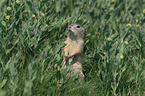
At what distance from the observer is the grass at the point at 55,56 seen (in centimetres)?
223

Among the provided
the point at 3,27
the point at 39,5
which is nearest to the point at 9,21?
the point at 3,27

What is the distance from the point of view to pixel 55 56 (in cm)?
245

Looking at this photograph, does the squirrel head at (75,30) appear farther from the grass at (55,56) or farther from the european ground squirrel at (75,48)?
the grass at (55,56)

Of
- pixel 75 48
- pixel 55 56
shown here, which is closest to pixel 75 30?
pixel 75 48

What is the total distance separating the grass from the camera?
88.0 inches

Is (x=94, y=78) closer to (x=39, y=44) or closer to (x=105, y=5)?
(x=39, y=44)

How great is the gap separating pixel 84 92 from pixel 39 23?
3.80 ft

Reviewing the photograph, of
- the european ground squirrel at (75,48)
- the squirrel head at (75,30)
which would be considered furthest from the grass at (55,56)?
the squirrel head at (75,30)

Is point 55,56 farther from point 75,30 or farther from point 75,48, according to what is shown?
point 75,30

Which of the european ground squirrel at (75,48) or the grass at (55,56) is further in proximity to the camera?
the european ground squirrel at (75,48)

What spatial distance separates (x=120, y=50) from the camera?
2531 millimetres

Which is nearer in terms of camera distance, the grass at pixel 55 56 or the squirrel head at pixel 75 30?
the grass at pixel 55 56

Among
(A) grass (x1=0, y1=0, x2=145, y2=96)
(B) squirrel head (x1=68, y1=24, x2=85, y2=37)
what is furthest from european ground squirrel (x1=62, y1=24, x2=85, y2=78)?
(A) grass (x1=0, y1=0, x2=145, y2=96)

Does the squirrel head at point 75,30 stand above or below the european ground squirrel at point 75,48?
above
